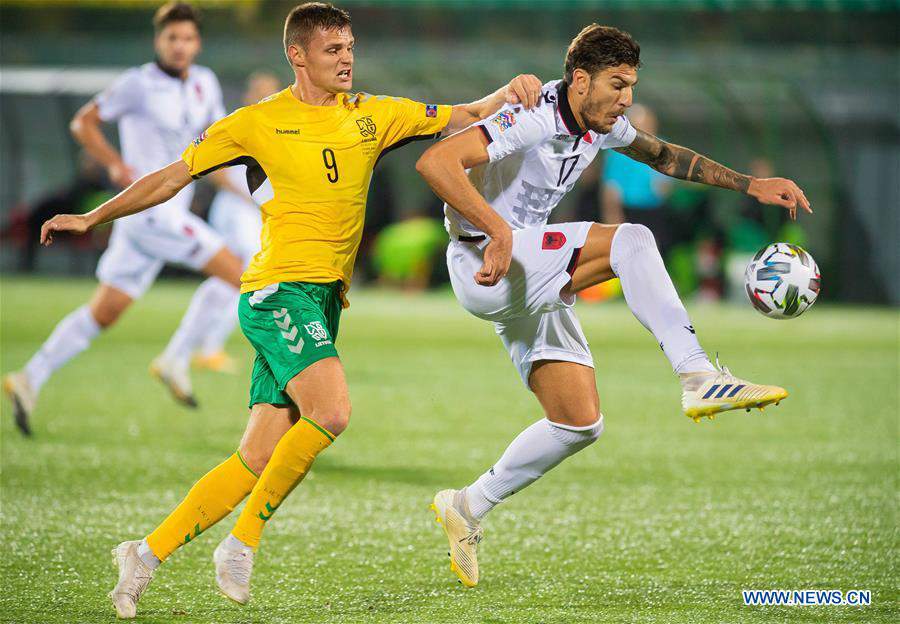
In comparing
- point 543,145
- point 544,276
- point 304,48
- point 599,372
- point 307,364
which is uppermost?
point 304,48

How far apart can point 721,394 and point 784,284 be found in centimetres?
76

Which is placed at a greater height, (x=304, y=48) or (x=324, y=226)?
(x=304, y=48)

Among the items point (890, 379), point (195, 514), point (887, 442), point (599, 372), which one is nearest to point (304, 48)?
point (195, 514)

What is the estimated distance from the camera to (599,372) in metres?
11.4

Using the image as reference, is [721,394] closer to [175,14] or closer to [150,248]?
[150,248]

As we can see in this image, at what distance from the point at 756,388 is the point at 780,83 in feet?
51.5

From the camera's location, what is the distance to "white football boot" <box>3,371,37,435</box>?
776 cm

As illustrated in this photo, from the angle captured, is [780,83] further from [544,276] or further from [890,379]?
[544,276]

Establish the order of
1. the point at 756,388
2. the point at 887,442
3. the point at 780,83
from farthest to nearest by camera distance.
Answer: the point at 780,83, the point at 887,442, the point at 756,388

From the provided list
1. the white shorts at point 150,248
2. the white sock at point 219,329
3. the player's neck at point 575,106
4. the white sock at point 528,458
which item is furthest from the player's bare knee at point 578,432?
the white sock at point 219,329

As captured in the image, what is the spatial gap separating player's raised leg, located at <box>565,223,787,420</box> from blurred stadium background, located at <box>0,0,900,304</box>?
13987mm

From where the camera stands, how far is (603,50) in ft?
14.8

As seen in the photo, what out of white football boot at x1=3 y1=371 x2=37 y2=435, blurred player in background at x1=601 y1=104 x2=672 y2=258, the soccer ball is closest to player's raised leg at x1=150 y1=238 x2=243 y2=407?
white football boot at x1=3 y1=371 x2=37 y2=435

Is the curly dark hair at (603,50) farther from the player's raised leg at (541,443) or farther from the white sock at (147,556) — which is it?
the white sock at (147,556)
